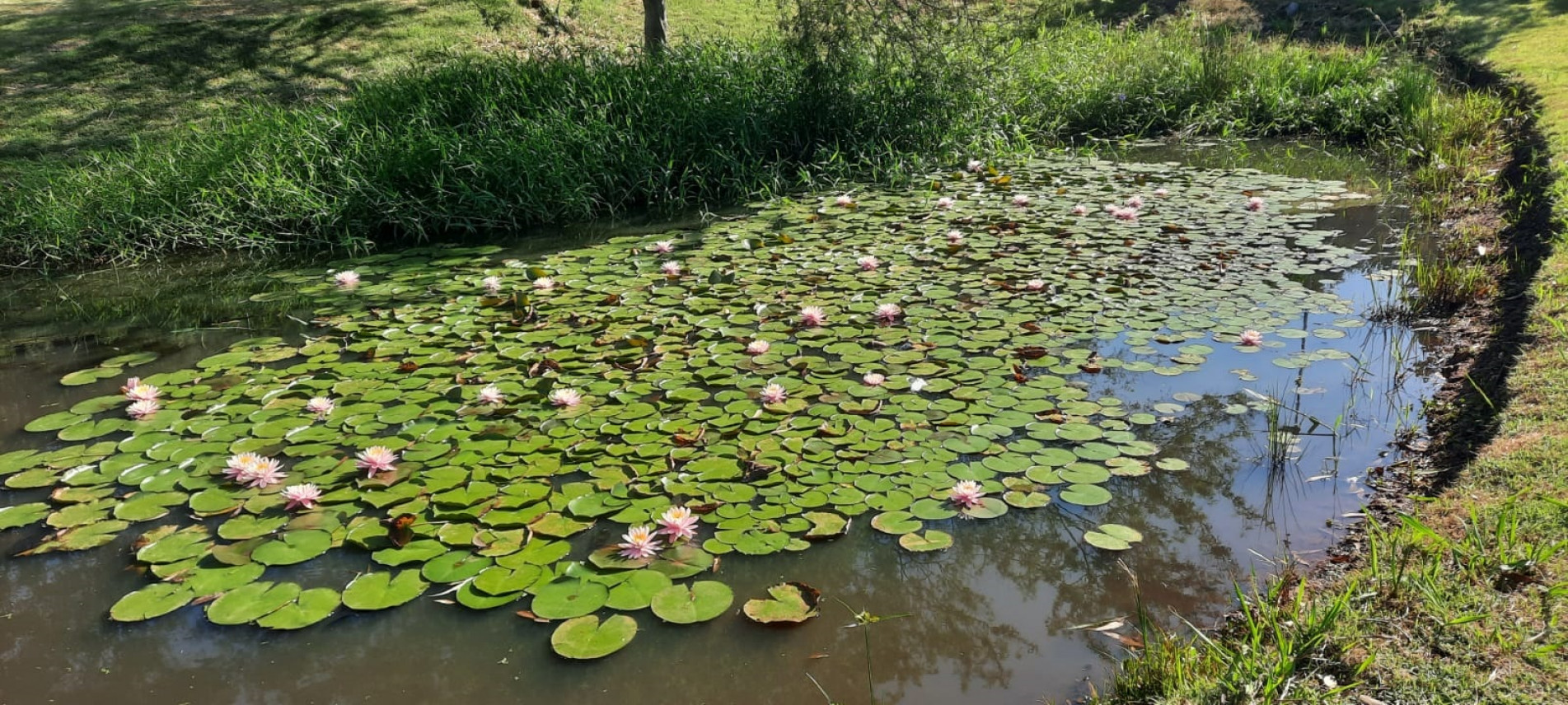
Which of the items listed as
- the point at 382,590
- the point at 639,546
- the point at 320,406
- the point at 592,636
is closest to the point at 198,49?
the point at 320,406

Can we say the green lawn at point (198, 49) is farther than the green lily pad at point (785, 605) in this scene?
Yes

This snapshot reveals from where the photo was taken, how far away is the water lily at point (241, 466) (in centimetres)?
283

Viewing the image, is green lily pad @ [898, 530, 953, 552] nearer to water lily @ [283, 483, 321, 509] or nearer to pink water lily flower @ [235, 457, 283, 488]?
water lily @ [283, 483, 321, 509]

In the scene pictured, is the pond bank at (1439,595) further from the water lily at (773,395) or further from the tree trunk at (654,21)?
the tree trunk at (654,21)

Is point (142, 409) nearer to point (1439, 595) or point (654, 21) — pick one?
point (1439, 595)

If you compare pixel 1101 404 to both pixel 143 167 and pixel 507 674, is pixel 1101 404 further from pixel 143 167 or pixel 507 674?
pixel 143 167

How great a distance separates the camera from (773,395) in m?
3.24

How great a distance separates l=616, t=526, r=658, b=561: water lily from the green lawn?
6512mm

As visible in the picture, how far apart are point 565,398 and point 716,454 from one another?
24.1 inches

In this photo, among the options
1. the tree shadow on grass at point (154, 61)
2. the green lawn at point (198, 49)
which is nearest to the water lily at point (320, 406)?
the tree shadow on grass at point (154, 61)

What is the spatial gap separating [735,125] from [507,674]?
509 cm

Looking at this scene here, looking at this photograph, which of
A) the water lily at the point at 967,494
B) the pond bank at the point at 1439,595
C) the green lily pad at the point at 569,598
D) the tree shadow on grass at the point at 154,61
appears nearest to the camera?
the pond bank at the point at 1439,595

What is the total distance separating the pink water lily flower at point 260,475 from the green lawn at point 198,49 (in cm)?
562

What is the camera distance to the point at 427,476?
2.87m
